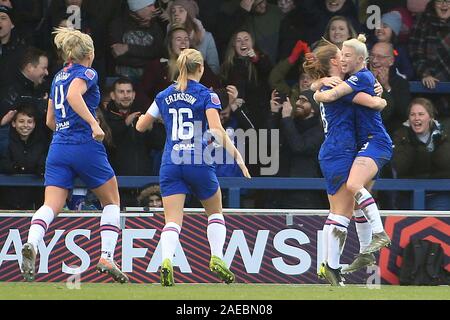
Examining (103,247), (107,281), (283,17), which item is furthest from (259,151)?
(103,247)

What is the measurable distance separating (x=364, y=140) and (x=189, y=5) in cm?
433

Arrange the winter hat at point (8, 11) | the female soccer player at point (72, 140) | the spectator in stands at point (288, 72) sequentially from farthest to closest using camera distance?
1. the winter hat at point (8, 11)
2. the spectator in stands at point (288, 72)
3. the female soccer player at point (72, 140)

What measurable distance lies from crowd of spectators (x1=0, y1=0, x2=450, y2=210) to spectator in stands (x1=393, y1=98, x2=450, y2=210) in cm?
1

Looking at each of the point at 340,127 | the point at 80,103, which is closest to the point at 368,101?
the point at 340,127

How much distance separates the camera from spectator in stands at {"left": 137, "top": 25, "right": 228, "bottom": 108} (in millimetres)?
13281

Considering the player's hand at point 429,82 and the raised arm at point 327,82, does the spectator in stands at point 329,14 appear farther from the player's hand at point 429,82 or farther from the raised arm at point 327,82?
the raised arm at point 327,82

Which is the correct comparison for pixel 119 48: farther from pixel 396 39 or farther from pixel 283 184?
pixel 396 39

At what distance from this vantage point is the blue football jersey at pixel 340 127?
1016 cm

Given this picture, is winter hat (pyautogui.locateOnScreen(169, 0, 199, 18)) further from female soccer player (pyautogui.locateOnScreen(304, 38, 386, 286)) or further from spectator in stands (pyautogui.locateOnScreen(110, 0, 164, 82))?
female soccer player (pyautogui.locateOnScreen(304, 38, 386, 286))

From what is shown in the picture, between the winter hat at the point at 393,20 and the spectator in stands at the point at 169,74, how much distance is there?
221 cm

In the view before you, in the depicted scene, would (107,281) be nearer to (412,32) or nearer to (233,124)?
(233,124)

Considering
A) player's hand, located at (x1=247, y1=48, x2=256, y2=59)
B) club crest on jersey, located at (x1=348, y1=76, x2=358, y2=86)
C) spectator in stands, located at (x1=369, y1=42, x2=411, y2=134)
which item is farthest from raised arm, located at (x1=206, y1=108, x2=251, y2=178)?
spectator in stands, located at (x1=369, y1=42, x2=411, y2=134)

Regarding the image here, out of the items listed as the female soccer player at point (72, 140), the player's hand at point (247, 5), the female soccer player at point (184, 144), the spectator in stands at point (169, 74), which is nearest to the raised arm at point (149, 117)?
the female soccer player at point (184, 144)

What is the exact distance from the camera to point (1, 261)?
11977mm
